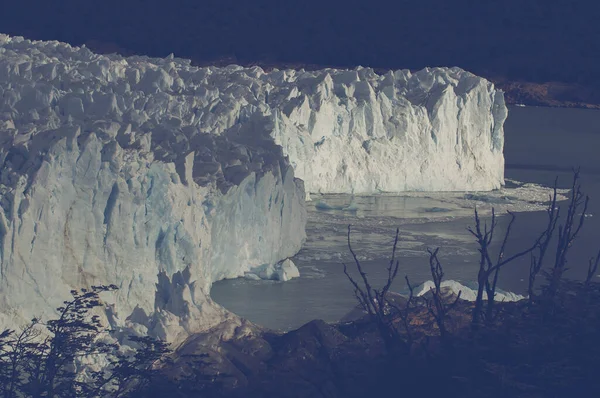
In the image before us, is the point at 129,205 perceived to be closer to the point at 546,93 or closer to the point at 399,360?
the point at 399,360

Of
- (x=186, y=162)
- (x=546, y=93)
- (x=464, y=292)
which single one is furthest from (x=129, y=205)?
(x=546, y=93)

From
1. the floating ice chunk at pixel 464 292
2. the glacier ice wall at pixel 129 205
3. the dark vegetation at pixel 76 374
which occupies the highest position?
the glacier ice wall at pixel 129 205

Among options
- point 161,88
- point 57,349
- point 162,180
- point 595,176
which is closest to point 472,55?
point 595,176

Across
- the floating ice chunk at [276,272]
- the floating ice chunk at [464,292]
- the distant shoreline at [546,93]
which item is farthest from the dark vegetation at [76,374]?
the distant shoreline at [546,93]

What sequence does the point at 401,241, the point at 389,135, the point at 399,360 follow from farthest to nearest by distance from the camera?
the point at 389,135
the point at 401,241
the point at 399,360

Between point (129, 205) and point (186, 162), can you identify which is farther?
point (186, 162)

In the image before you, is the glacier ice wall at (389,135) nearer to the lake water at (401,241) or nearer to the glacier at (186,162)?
the glacier at (186,162)
